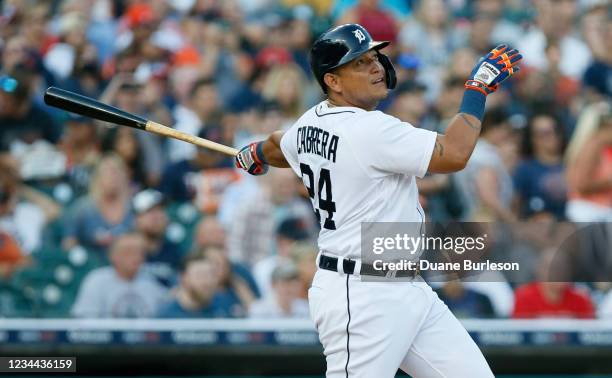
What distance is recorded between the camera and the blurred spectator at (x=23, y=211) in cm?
717

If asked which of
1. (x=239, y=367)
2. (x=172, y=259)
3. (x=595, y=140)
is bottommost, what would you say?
(x=239, y=367)

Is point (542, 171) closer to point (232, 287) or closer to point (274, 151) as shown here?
point (232, 287)

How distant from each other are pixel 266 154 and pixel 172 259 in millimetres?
2719

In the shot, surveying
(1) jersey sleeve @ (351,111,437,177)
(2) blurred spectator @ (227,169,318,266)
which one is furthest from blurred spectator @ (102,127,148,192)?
(1) jersey sleeve @ (351,111,437,177)

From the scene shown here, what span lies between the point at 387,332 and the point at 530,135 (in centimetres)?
415

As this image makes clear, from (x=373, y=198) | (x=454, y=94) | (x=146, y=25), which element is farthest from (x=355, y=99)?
(x=146, y=25)

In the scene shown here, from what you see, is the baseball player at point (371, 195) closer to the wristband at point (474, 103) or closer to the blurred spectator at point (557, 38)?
the wristband at point (474, 103)

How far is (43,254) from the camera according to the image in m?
7.12

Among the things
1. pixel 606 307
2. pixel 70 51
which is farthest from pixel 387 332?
pixel 70 51

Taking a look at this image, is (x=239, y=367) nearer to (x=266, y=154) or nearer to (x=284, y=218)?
(x=284, y=218)

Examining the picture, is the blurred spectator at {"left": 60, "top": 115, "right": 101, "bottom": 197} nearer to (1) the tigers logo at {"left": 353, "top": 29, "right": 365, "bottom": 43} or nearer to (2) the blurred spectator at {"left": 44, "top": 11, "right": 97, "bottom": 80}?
(2) the blurred spectator at {"left": 44, "top": 11, "right": 97, "bottom": 80}

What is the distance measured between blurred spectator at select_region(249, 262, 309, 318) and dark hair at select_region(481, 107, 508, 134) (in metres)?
1.74

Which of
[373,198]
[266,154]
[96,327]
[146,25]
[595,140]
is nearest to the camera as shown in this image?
[373,198]

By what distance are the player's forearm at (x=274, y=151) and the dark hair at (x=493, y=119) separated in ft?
10.6
